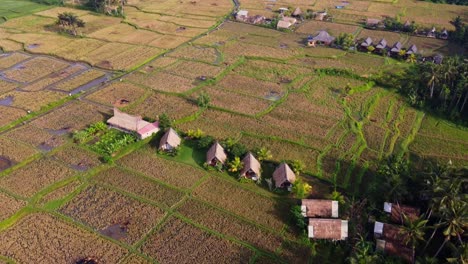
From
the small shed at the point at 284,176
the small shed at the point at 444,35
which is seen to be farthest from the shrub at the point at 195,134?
the small shed at the point at 444,35

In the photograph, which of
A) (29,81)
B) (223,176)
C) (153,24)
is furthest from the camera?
(153,24)

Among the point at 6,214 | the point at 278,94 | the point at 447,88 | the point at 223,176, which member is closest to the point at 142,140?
the point at 223,176

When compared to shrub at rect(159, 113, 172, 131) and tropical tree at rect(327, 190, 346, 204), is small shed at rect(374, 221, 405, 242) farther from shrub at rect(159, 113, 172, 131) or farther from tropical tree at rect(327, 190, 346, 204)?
shrub at rect(159, 113, 172, 131)

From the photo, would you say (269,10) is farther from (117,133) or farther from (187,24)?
(117,133)

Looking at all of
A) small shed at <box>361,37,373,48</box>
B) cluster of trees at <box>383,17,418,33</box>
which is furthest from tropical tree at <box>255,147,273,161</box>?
cluster of trees at <box>383,17,418,33</box>

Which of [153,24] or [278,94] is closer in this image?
[278,94]

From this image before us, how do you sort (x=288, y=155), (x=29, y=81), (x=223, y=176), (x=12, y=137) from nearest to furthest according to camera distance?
(x=223, y=176) < (x=288, y=155) < (x=12, y=137) < (x=29, y=81)

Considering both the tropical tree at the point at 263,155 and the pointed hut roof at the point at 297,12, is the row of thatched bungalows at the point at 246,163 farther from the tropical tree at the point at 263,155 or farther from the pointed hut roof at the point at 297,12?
the pointed hut roof at the point at 297,12
